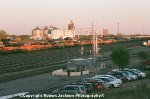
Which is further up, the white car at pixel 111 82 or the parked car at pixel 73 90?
the parked car at pixel 73 90

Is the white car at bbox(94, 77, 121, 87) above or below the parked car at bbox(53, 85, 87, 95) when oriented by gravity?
below

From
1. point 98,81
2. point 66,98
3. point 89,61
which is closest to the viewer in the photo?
point 66,98

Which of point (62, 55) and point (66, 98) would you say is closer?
point (66, 98)

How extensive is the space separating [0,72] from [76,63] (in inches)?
457

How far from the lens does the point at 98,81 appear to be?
111 ft

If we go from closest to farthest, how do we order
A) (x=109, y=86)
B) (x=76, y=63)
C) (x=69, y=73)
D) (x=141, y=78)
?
(x=109, y=86), (x=141, y=78), (x=69, y=73), (x=76, y=63)

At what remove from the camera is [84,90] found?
92.7ft

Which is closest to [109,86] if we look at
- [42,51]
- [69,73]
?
[69,73]

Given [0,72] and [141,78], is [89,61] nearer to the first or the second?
[0,72]

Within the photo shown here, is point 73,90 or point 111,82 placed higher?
point 73,90

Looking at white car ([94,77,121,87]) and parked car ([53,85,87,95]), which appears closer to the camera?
parked car ([53,85,87,95])

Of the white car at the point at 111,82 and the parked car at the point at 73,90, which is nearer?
the parked car at the point at 73,90

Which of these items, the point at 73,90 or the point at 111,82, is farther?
the point at 111,82

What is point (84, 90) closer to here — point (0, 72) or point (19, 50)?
point (0, 72)
